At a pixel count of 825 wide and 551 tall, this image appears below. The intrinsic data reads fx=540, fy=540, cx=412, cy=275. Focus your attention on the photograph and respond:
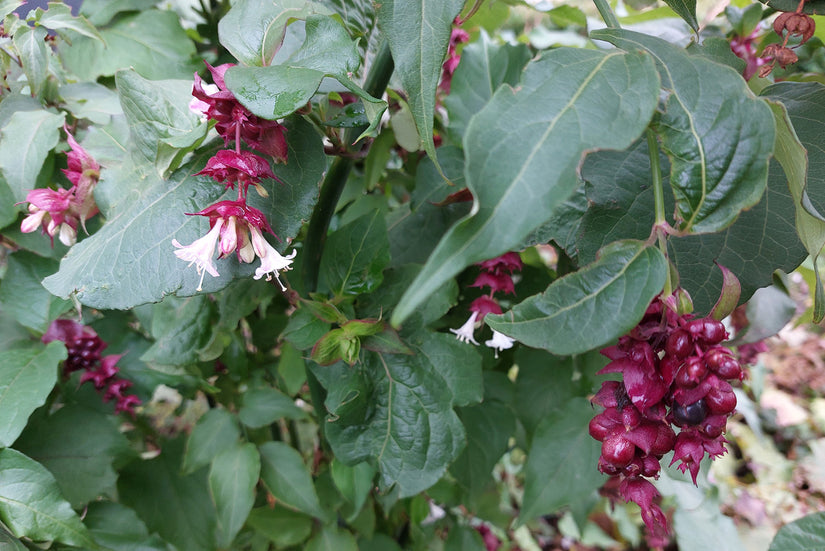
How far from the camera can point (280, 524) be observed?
81 centimetres

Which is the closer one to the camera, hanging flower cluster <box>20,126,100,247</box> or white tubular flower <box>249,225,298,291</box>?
white tubular flower <box>249,225,298,291</box>

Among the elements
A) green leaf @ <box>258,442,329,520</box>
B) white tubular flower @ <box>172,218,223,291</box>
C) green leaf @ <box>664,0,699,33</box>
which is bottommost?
green leaf @ <box>258,442,329,520</box>

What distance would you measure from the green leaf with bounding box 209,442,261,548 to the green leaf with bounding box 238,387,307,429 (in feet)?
0.11

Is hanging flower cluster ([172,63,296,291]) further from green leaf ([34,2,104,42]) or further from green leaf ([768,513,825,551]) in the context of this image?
green leaf ([768,513,825,551])

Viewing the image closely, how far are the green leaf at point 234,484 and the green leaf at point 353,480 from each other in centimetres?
11

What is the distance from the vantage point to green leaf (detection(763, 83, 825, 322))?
0.35 meters

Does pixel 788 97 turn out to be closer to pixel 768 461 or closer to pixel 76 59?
pixel 76 59

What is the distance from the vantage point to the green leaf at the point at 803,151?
354 mm

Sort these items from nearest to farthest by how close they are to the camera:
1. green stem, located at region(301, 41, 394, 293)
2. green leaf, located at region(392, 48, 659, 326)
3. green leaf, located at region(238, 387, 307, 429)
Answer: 1. green leaf, located at region(392, 48, 659, 326)
2. green stem, located at region(301, 41, 394, 293)
3. green leaf, located at region(238, 387, 307, 429)

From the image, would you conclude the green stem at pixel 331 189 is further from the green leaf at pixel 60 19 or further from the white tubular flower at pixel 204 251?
the green leaf at pixel 60 19

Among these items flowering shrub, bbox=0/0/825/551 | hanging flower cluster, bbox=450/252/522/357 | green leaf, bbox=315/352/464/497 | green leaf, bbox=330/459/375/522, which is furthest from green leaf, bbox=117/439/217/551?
hanging flower cluster, bbox=450/252/522/357

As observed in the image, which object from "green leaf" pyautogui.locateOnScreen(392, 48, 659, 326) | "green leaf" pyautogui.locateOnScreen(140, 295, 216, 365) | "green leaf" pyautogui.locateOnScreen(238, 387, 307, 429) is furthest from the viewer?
"green leaf" pyautogui.locateOnScreen(238, 387, 307, 429)

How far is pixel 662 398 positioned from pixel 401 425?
28cm

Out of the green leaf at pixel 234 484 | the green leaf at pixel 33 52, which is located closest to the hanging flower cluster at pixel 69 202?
the green leaf at pixel 33 52
